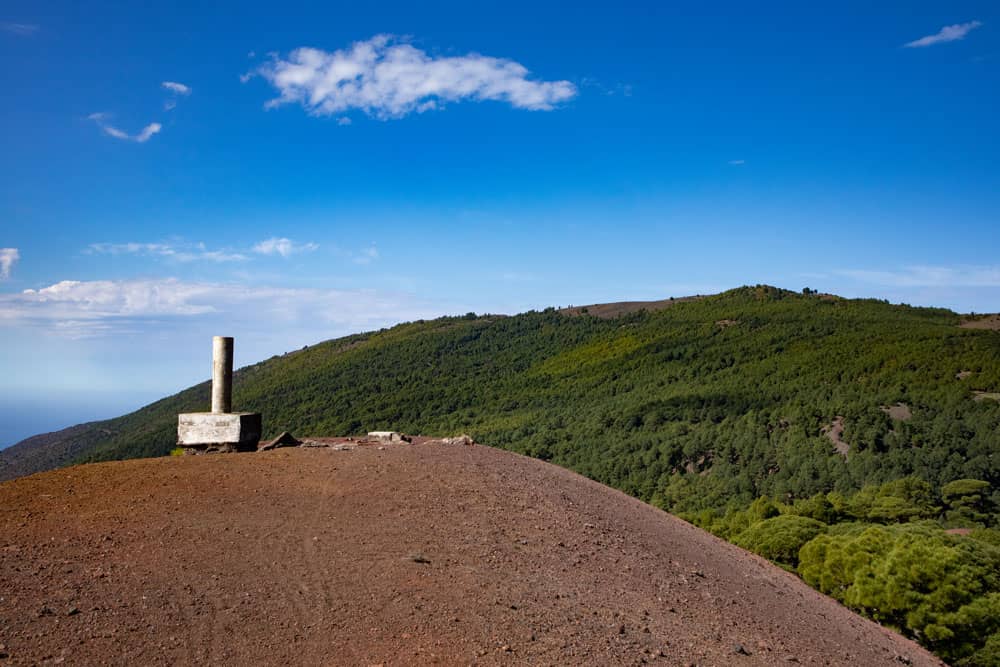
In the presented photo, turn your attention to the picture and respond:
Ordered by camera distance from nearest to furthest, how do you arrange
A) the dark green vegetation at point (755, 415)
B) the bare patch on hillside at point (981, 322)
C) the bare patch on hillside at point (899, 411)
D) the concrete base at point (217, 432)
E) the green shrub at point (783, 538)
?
the concrete base at point (217, 432) → the dark green vegetation at point (755, 415) → the green shrub at point (783, 538) → the bare patch on hillside at point (899, 411) → the bare patch on hillside at point (981, 322)

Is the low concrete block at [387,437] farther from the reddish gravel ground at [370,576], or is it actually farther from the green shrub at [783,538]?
the green shrub at [783,538]

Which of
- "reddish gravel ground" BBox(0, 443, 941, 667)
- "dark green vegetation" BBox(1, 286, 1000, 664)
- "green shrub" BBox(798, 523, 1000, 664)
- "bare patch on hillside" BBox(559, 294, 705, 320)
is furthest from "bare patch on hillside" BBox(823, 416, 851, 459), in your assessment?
"bare patch on hillside" BBox(559, 294, 705, 320)

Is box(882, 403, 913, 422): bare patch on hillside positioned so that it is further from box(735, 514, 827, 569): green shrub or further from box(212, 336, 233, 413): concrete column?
box(212, 336, 233, 413): concrete column

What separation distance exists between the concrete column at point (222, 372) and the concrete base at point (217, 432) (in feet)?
2.63

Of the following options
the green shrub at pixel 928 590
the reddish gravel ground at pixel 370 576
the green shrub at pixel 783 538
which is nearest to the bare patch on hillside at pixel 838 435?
the green shrub at pixel 783 538

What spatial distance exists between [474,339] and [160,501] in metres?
127

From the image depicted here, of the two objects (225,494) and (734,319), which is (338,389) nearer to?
(734,319)

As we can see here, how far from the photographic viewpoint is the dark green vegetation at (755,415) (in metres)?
22.8

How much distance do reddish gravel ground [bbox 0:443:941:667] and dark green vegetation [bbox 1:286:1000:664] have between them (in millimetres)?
9080

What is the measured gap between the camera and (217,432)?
15320 mm

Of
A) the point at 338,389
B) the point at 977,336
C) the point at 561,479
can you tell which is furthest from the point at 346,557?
the point at 338,389

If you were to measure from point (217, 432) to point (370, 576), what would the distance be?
7.82 metres

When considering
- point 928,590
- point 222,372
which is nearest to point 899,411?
point 928,590

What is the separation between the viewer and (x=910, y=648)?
46.8 ft
